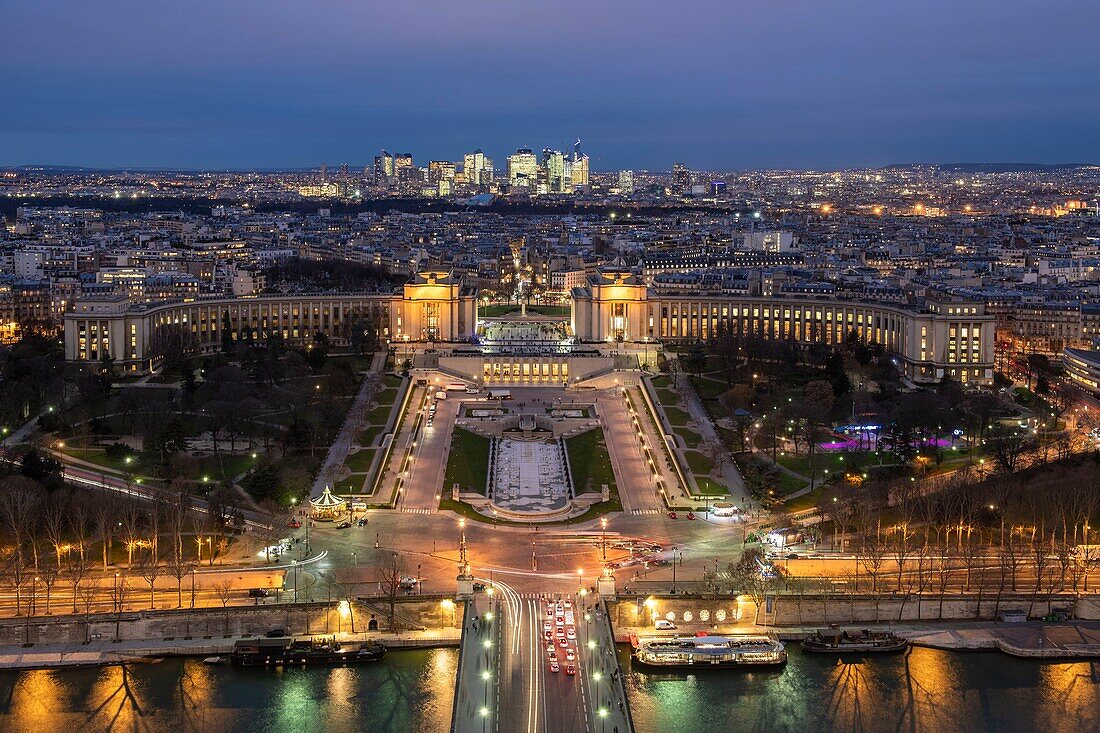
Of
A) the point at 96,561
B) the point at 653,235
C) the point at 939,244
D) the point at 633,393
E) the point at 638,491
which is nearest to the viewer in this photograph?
the point at 96,561

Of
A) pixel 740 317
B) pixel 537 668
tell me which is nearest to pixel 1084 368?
pixel 740 317

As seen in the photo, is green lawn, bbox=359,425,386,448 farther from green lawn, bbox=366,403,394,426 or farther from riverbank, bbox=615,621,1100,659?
riverbank, bbox=615,621,1100,659

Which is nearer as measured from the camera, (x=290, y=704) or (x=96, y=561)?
(x=290, y=704)

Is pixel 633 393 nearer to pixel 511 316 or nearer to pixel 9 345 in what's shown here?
pixel 511 316

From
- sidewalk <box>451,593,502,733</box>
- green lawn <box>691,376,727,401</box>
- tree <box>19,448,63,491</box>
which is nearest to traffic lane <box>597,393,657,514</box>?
green lawn <box>691,376,727,401</box>

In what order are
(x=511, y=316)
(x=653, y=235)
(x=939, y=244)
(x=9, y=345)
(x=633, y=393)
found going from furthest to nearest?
(x=653, y=235), (x=939, y=244), (x=511, y=316), (x=9, y=345), (x=633, y=393)

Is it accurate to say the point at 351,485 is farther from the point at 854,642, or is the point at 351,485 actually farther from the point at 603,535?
the point at 854,642

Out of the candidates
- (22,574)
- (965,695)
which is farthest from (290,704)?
(965,695)
